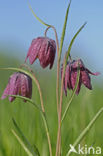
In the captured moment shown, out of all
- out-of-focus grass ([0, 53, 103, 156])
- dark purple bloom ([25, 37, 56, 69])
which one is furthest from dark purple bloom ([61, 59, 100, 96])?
out-of-focus grass ([0, 53, 103, 156])

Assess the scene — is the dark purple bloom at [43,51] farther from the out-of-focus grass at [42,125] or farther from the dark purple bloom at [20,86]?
the out-of-focus grass at [42,125]

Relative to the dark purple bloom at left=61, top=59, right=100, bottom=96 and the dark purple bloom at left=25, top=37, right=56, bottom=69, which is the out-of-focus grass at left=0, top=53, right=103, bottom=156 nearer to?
the dark purple bloom at left=61, top=59, right=100, bottom=96

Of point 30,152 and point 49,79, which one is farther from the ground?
point 49,79

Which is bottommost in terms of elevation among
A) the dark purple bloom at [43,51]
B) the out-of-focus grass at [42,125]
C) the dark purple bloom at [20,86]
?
the out-of-focus grass at [42,125]

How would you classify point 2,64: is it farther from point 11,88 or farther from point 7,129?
point 11,88

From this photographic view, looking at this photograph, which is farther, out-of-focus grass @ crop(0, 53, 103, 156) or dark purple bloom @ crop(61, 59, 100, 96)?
out-of-focus grass @ crop(0, 53, 103, 156)

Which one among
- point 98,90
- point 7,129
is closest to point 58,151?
point 7,129

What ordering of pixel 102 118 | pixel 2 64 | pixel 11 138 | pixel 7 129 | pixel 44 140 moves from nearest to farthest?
pixel 44 140
pixel 11 138
pixel 7 129
pixel 102 118
pixel 2 64

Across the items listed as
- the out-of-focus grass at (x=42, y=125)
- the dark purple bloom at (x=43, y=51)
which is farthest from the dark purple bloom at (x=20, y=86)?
the out-of-focus grass at (x=42, y=125)
